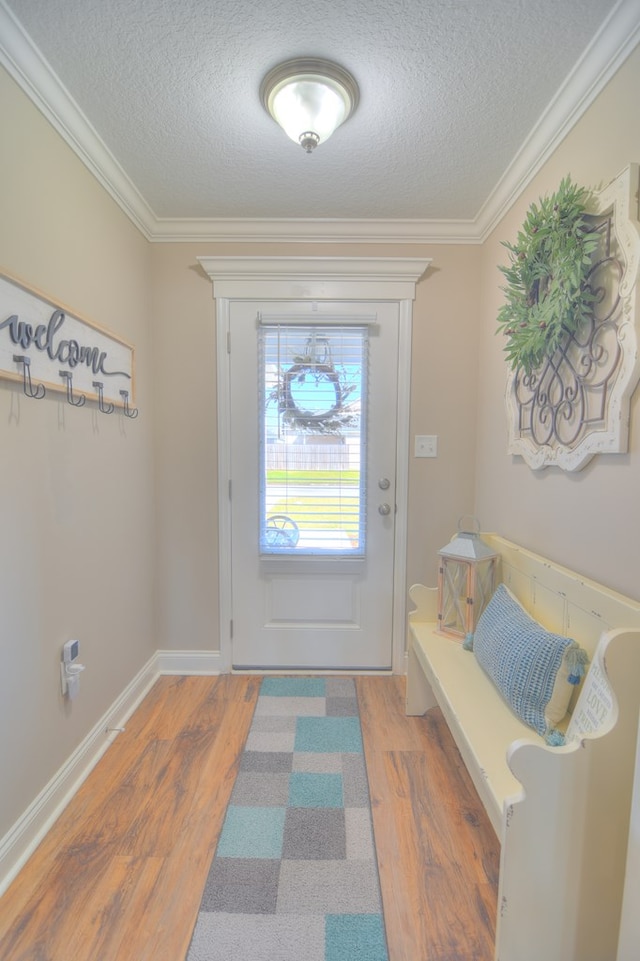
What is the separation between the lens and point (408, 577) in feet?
7.31

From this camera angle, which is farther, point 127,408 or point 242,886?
point 127,408

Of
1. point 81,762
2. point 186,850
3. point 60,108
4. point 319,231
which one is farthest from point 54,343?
point 186,850

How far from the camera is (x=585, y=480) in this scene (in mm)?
1285

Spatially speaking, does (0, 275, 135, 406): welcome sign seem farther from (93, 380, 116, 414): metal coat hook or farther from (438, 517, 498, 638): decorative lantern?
(438, 517, 498, 638): decorative lantern

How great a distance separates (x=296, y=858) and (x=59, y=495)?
1388mm

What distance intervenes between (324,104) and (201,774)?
2.39 m

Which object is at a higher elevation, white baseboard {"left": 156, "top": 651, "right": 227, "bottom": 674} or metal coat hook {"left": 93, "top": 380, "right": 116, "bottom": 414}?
metal coat hook {"left": 93, "top": 380, "right": 116, "bottom": 414}

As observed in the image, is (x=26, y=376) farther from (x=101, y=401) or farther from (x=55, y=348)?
(x=101, y=401)

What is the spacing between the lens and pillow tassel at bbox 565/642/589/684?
1123 millimetres

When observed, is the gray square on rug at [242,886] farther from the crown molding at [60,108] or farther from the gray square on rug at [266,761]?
the crown molding at [60,108]

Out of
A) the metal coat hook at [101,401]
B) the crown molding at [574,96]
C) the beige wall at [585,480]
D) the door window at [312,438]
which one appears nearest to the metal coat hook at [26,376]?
the metal coat hook at [101,401]

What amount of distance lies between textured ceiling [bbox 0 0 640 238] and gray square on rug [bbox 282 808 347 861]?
7.87 ft

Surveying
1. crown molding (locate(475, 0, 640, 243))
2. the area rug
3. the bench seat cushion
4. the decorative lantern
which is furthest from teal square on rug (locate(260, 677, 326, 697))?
crown molding (locate(475, 0, 640, 243))

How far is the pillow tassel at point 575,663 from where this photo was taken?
3.68ft
